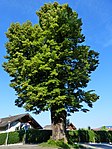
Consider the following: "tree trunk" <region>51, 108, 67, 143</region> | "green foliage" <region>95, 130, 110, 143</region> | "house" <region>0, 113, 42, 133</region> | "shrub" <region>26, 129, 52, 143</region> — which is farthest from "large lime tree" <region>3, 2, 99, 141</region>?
"green foliage" <region>95, 130, 110, 143</region>

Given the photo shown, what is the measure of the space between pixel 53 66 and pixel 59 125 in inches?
258

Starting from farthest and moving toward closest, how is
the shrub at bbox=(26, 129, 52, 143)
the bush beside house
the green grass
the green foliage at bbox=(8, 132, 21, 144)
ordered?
1. the shrub at bbox=(26, 129, 52, 143)
2. the bush beside house
3. the green foliage at bbox=(8, 132, 21, 144)
4. the green grass

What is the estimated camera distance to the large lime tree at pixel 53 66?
25.9 metres

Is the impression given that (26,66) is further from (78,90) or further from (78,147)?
(78,147)

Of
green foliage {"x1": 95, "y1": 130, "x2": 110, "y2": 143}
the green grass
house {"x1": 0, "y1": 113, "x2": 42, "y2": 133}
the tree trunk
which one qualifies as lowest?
the green grass

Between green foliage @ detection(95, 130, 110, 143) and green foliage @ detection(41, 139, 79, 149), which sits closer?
green foliage @ detection(41, 139, 79, 149)

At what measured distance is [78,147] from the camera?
26.5 meters

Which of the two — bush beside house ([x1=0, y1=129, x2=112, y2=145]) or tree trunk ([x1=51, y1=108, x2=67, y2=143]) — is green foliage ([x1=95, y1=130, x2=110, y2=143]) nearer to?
bush beside house ([x1=0, y1=129, x2=112, y2=145])

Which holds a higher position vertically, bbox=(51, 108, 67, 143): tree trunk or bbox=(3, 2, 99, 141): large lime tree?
bbox=(3, 2, 99, 141): large lime tree

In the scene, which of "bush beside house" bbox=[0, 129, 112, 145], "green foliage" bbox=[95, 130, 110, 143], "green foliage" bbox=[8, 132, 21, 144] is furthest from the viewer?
"green foliage" bbox=[95, 130, 110, 143]

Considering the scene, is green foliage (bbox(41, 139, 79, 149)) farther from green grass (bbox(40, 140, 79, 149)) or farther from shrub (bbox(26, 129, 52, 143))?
shrub (bbox(26, 129, 52, 143))

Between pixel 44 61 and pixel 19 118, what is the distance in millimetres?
24104

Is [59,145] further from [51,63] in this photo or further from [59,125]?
[51,63]

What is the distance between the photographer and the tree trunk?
88.1 feet
